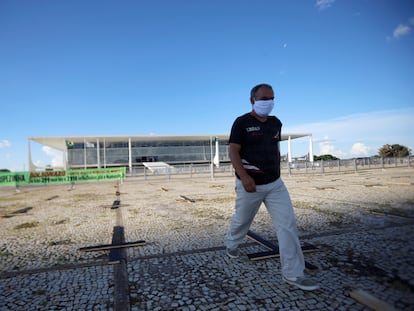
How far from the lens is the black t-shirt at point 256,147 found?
2.52 metres

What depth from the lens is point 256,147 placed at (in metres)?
2.54

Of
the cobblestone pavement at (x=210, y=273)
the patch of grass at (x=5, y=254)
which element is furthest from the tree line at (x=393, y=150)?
the patch of grass at (x=5, y=254)

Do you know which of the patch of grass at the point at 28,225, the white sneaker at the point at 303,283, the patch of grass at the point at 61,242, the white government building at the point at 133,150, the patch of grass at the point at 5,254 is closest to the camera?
the white sneaker at the point at 303,283

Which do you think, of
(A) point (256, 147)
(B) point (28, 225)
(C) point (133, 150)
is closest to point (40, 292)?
(A) point (256, 147)

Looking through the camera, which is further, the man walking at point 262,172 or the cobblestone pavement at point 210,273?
the man walking at point 262,172

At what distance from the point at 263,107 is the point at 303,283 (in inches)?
65.7

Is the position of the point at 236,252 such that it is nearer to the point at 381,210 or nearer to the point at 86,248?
the point at 86,248

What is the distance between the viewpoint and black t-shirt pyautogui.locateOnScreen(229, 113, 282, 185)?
2.52m

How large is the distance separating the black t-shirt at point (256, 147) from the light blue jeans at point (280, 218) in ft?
0.39

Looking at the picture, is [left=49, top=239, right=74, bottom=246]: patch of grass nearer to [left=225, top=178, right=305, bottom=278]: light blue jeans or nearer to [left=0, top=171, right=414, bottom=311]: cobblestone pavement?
[left=0, top=171, right=414, bottom=311]: cobblestone pavement

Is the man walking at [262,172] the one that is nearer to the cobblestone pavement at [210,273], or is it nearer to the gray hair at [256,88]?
the gray hair at [256,88]

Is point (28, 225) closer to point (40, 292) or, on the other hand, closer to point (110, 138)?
point (40, 292)

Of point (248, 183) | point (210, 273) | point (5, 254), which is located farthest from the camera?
point (5, 254)

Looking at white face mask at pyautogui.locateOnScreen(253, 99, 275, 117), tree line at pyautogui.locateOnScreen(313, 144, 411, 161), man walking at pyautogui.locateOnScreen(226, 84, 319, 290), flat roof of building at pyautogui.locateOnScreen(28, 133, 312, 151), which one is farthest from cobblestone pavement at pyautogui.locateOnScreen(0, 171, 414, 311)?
tree line at pyautogui.locateOnScreen(313, 144, 411, 161)
